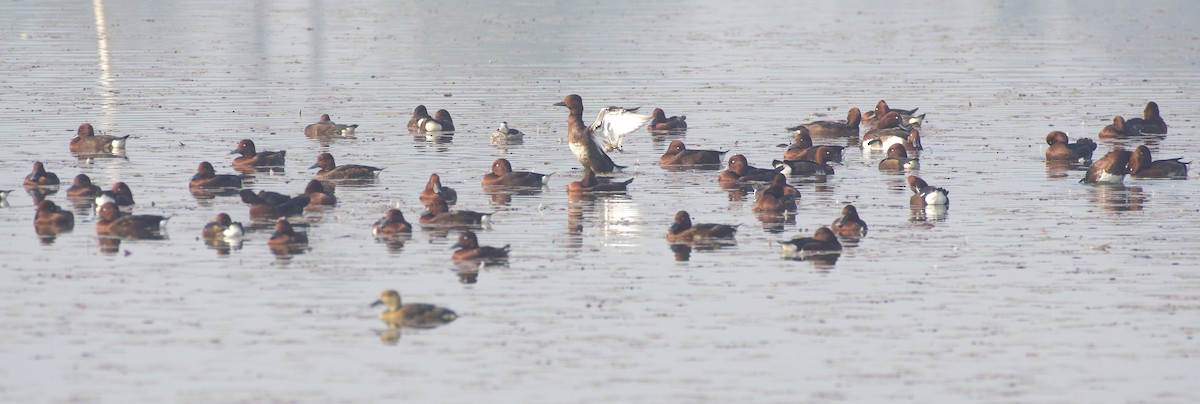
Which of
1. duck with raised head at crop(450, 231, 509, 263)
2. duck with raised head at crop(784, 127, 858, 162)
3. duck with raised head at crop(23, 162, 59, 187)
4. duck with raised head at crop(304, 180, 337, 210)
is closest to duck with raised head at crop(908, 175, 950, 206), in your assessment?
duck with raised head at crop(784, 127, 858, 162)

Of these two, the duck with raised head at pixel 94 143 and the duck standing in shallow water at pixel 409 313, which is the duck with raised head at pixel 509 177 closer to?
the duck with raised head at pixel 94 143

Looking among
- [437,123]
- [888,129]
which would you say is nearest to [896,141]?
[888,129]

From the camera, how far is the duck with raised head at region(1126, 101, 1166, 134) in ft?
125

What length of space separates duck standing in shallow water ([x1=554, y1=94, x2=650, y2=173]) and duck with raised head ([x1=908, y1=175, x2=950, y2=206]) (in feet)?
19.1

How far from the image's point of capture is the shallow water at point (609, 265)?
16922 millimetres

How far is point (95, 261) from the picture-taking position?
2231cm

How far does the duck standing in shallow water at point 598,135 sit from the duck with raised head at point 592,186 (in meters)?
2.19

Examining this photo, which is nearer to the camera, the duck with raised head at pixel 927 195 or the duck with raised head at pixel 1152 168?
the duck with raised head at pixel 927 195

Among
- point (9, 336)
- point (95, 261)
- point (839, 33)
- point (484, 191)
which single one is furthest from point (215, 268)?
point (839, 33)

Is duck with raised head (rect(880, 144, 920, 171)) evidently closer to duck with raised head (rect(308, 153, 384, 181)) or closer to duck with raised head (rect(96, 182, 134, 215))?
duck with raised head (rect(308, 153, 384, 181))

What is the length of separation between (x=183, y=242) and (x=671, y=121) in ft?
55.4

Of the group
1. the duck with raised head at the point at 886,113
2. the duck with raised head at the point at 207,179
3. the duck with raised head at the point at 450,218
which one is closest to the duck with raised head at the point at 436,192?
the duck with raised head at the point at 450,218

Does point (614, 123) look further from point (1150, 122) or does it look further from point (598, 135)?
point (1150, 122)

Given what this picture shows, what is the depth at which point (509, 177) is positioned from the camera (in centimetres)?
2952
